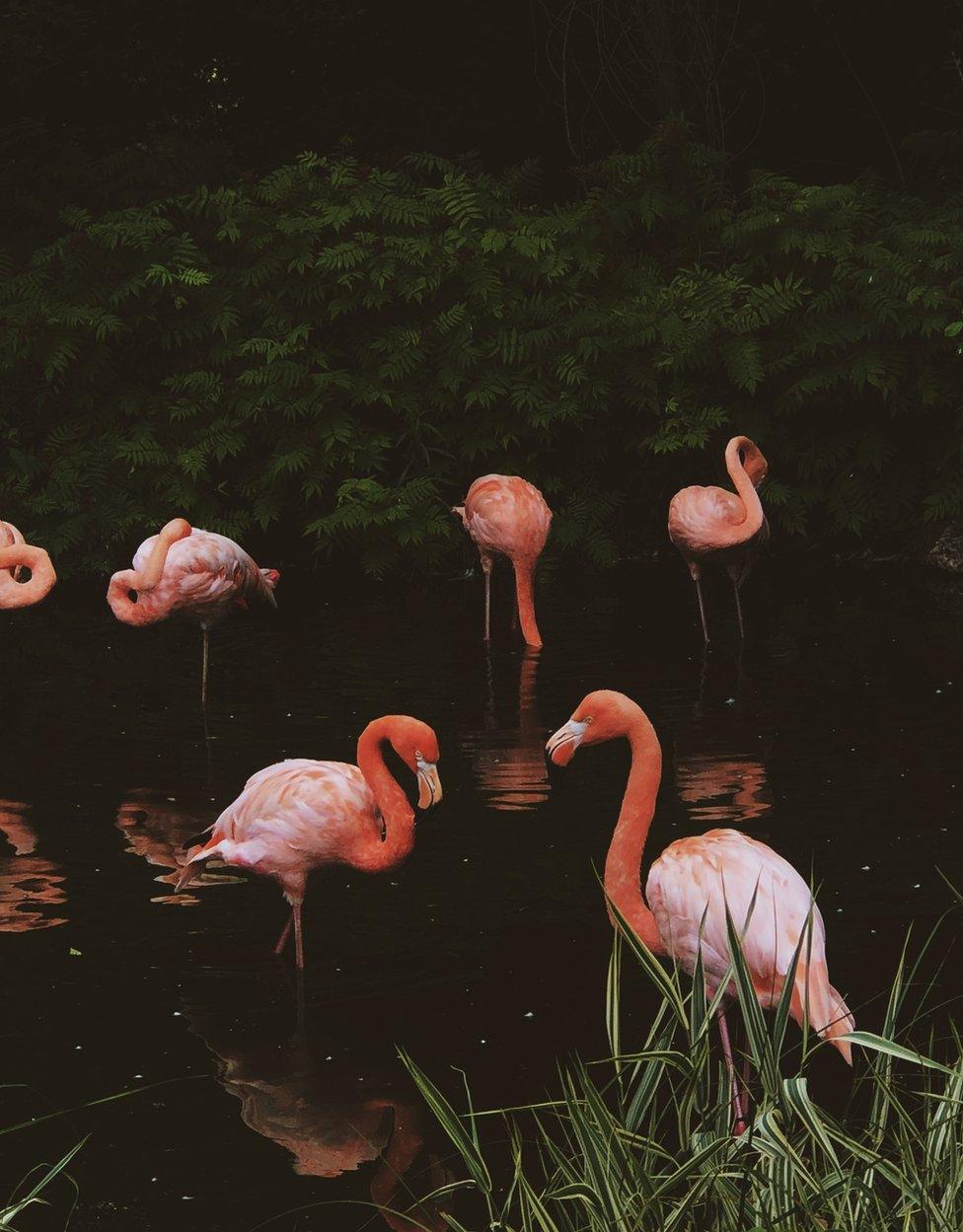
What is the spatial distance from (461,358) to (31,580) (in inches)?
144

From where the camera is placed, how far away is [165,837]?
537 centimetres

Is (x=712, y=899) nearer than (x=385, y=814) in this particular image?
Yes

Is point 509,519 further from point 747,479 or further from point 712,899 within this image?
point 712,899

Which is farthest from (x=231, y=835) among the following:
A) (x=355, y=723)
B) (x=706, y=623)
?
(x=706, y=623)

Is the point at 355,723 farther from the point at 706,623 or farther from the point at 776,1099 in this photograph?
the point at 776,1099

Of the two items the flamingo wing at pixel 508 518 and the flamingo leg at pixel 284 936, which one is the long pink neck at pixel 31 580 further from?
the flamingo leg at pixel 284 936

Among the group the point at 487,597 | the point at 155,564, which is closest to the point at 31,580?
the point at 155,564

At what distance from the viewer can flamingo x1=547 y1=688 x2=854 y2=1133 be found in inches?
134

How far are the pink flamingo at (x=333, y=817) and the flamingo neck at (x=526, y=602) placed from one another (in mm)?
3398

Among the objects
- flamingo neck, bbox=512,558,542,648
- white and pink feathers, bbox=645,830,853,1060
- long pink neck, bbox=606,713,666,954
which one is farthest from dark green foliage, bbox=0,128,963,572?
white and pink feathers, bbox=645,830,853,1060

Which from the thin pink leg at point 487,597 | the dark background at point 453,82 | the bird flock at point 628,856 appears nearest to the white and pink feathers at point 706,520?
the thin pink leg at point 487,597

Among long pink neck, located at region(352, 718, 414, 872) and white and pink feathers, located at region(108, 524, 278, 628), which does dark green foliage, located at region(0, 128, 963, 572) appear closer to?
white and pink feathers, located at region(108, 524, 278, 628)

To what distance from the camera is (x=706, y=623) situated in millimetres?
8227

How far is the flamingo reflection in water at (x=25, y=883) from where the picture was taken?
4637 millimetres
